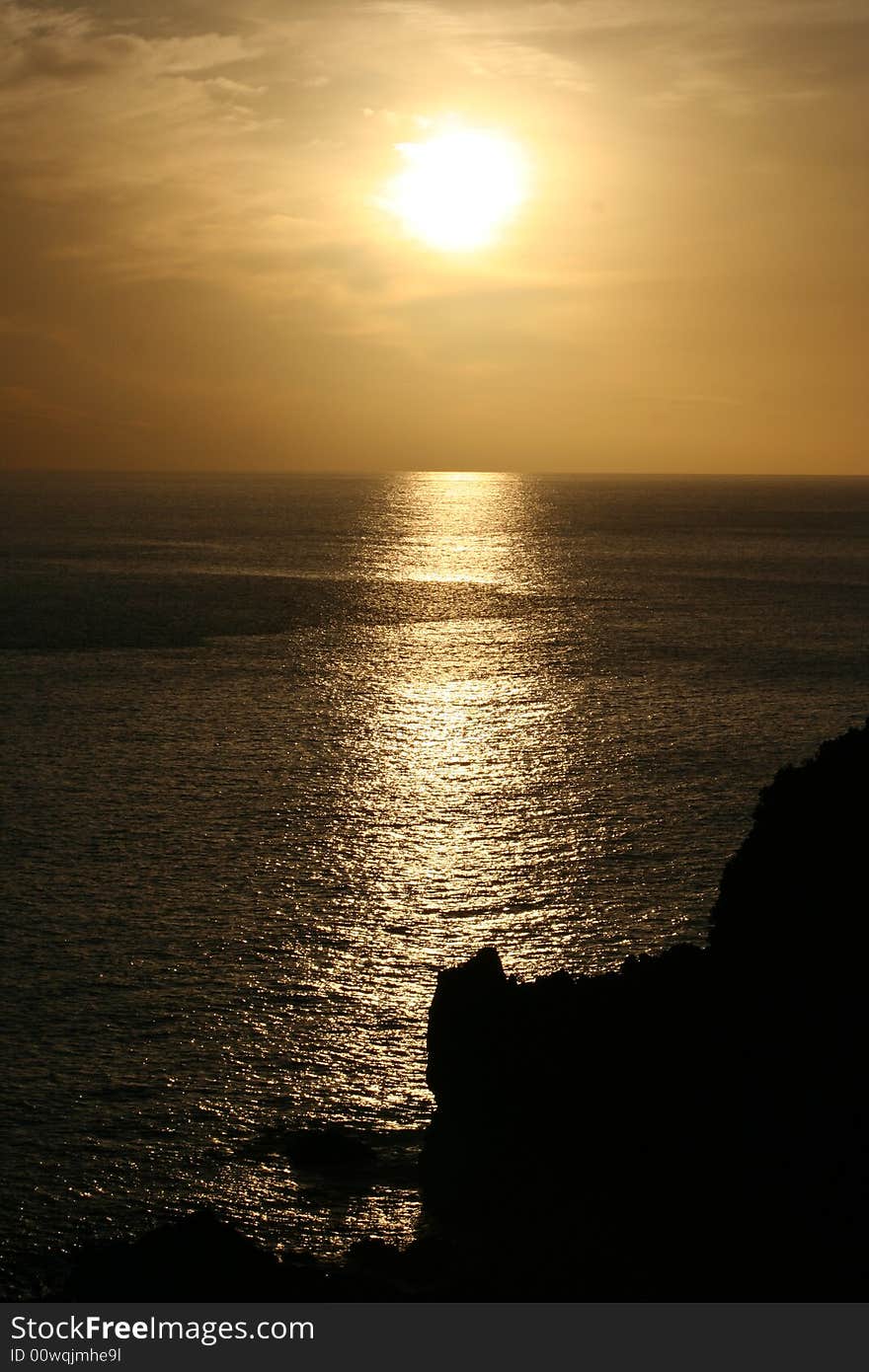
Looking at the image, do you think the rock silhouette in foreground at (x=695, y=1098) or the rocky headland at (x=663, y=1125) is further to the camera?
the rock silhouette in foreground at (x=695, y=1098)

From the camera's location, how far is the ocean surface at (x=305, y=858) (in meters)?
33.2

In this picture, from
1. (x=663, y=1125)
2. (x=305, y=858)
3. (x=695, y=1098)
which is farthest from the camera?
(x=305, y=858)

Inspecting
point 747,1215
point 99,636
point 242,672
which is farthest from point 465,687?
point 747,1215

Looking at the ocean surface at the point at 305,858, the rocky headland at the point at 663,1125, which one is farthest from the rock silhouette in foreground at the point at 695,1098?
the ocean surface at the point at 305,858

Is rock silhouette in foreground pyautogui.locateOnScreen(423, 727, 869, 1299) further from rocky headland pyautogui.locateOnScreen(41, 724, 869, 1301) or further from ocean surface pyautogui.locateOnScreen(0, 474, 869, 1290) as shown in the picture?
ocean surface pyautogui.locateOnScreen(0, 474, 869, 1290)

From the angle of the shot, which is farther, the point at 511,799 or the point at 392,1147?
the point at 511,799

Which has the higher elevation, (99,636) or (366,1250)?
(99,636)

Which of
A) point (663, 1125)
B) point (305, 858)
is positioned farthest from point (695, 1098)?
point (305, 858)

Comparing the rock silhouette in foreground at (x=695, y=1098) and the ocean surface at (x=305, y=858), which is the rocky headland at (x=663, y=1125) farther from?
the ocean surface at (x=305, y=858)

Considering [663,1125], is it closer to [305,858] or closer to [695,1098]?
[695,1098]

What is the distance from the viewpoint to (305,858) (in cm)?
5675

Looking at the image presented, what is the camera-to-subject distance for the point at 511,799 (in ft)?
217
